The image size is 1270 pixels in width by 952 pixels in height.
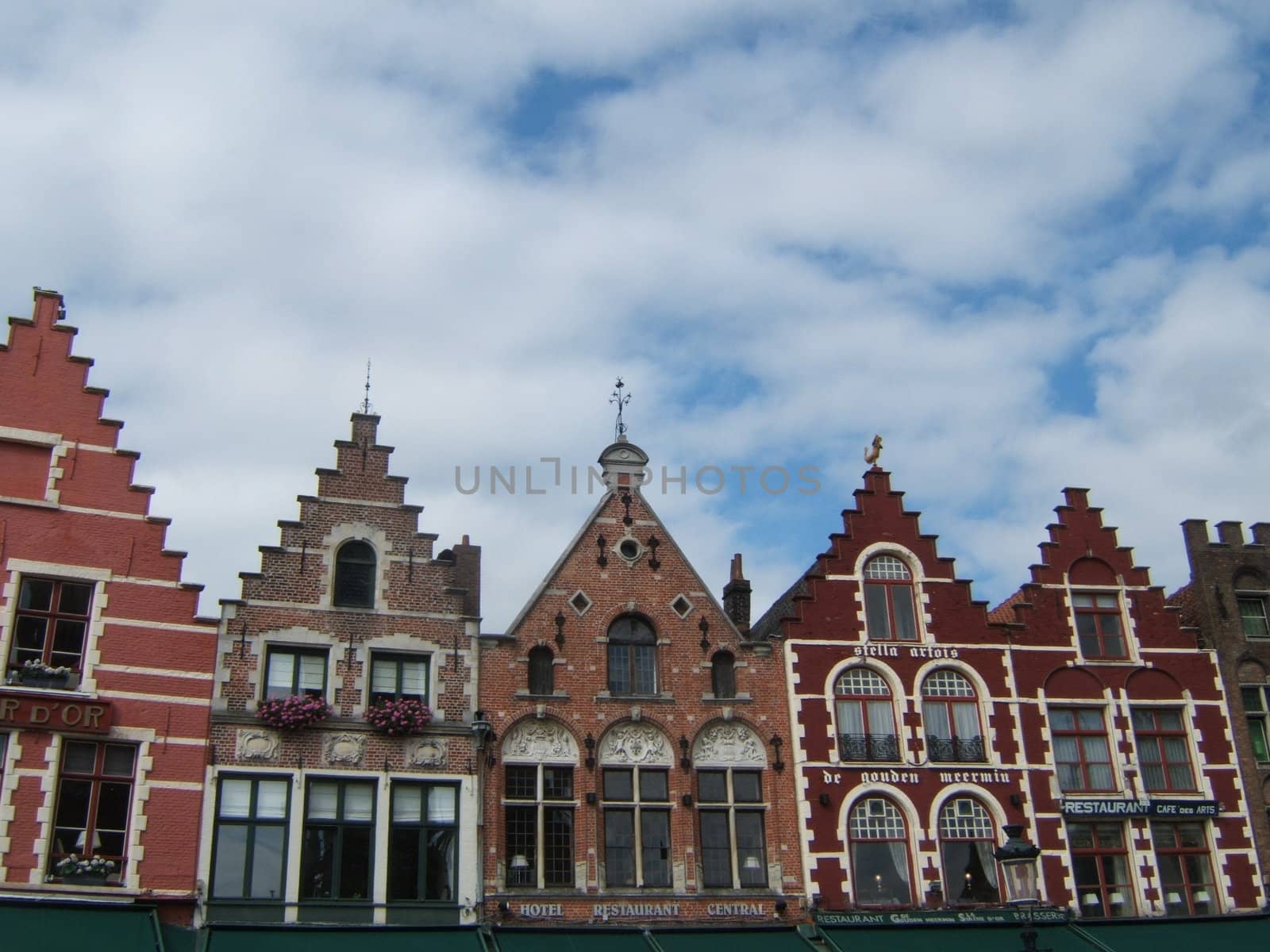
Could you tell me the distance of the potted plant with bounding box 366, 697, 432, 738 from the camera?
21.6 m

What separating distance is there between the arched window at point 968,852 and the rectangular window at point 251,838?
438 inches

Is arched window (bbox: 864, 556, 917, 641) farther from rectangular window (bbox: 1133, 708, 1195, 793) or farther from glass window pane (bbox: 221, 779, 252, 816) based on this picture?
glass window pane (bbox: 221, 779, 252, 816)

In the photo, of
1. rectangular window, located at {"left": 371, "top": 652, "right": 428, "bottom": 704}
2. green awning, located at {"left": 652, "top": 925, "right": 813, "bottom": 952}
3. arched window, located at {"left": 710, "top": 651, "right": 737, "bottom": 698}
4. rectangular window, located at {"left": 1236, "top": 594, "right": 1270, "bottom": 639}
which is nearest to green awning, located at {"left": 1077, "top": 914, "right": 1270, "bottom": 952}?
green awning, located at {"left": 652, "top": 925, "right": 813, "bottom": 952}

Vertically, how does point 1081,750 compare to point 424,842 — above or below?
above

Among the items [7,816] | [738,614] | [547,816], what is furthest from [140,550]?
[738,614]

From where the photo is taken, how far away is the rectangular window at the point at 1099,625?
2577cm

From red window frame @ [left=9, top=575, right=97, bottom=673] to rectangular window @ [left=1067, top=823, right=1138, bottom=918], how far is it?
671 inches

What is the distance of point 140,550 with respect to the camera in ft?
70.9

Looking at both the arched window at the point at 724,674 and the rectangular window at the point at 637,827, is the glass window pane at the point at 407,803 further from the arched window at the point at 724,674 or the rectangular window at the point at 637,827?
the arched window at the point at 724,674

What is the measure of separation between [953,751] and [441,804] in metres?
A: 9.16

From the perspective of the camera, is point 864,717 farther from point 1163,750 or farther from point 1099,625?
point 1163,750

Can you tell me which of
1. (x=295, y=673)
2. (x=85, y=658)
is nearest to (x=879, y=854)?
(x=295, y=673)

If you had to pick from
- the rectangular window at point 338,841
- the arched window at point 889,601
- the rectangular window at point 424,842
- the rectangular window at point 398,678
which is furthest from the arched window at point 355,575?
the arched window at point 889,601

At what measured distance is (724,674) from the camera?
24.0 meters
